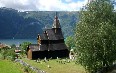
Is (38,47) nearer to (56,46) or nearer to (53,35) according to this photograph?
(56,46)

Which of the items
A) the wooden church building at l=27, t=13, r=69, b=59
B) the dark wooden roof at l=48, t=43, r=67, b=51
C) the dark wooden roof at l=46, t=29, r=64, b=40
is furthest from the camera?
the dark wooden roof at l=46, t=29, r=64, b=40

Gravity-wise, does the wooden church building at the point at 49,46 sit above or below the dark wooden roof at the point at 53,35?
below

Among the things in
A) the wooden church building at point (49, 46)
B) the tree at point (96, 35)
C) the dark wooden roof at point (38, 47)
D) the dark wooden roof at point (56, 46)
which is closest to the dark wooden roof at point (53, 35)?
the wooden church building at point (49, 46)

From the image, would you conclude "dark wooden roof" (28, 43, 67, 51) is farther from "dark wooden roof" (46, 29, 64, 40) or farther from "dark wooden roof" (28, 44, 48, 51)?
"dark wooden roof" (46, 29, 64, 40)

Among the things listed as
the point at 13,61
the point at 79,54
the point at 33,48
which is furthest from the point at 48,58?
the point at 79,54

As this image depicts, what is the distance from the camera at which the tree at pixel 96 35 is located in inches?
1706

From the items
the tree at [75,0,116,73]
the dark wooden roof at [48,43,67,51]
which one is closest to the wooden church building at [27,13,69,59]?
the dark wooden roof at [48,43,67,51]

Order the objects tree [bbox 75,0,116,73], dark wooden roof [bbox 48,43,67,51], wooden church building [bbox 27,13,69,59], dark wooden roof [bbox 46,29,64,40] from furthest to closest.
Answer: dark wooden roof [bbox 46,29,64,40], dark wooden roof [bbox 48,43,67,51], wooden church building [bbox 27,13,69,59], tree [bbox 75,0,116,73]

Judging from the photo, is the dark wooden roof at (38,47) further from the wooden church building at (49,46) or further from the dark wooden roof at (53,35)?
the dark wooden roof at (53,35)

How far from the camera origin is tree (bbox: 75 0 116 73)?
43.3m

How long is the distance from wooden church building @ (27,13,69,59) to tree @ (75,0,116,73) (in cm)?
3355

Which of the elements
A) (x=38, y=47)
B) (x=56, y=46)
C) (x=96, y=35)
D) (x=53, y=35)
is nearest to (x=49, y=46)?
(x=56, y=46)

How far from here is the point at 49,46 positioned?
80438 millimetres

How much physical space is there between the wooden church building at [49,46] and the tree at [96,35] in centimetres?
3355
